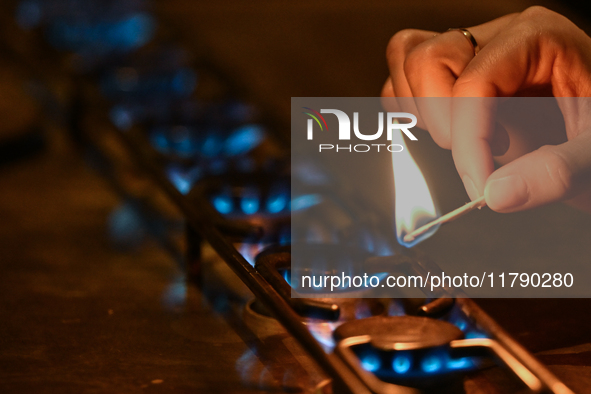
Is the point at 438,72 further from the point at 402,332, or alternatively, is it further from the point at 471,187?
the point at 402,332

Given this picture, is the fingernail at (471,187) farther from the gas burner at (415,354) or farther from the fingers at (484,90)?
the gas burner at (415,354)

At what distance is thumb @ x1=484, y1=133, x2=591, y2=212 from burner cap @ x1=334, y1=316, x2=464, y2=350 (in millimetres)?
104

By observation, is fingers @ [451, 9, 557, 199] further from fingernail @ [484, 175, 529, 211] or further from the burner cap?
Answer: the burner cap

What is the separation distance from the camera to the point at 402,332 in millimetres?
386

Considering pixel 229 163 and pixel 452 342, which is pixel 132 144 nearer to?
pixel 229 163

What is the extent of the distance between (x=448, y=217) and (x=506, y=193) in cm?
4

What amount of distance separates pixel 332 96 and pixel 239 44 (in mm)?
325

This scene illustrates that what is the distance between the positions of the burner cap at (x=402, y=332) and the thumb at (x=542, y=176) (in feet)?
0.34

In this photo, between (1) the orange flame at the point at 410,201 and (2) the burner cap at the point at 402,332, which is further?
(1) the orange flame at the point at 410,201

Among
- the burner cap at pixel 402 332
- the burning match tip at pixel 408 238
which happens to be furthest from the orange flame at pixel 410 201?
the burner cap at pixel 402 332

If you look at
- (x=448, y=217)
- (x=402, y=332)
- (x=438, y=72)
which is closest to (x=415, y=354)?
(x=402, y=332)

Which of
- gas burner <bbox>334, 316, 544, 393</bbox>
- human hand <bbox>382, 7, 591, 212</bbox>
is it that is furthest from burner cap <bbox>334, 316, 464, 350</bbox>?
human hand <bbox>382, 7, 591, 212</bbox>

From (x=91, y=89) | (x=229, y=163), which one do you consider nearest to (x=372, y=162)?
(x=229, y=163)

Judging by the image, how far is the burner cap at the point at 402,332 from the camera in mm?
367
